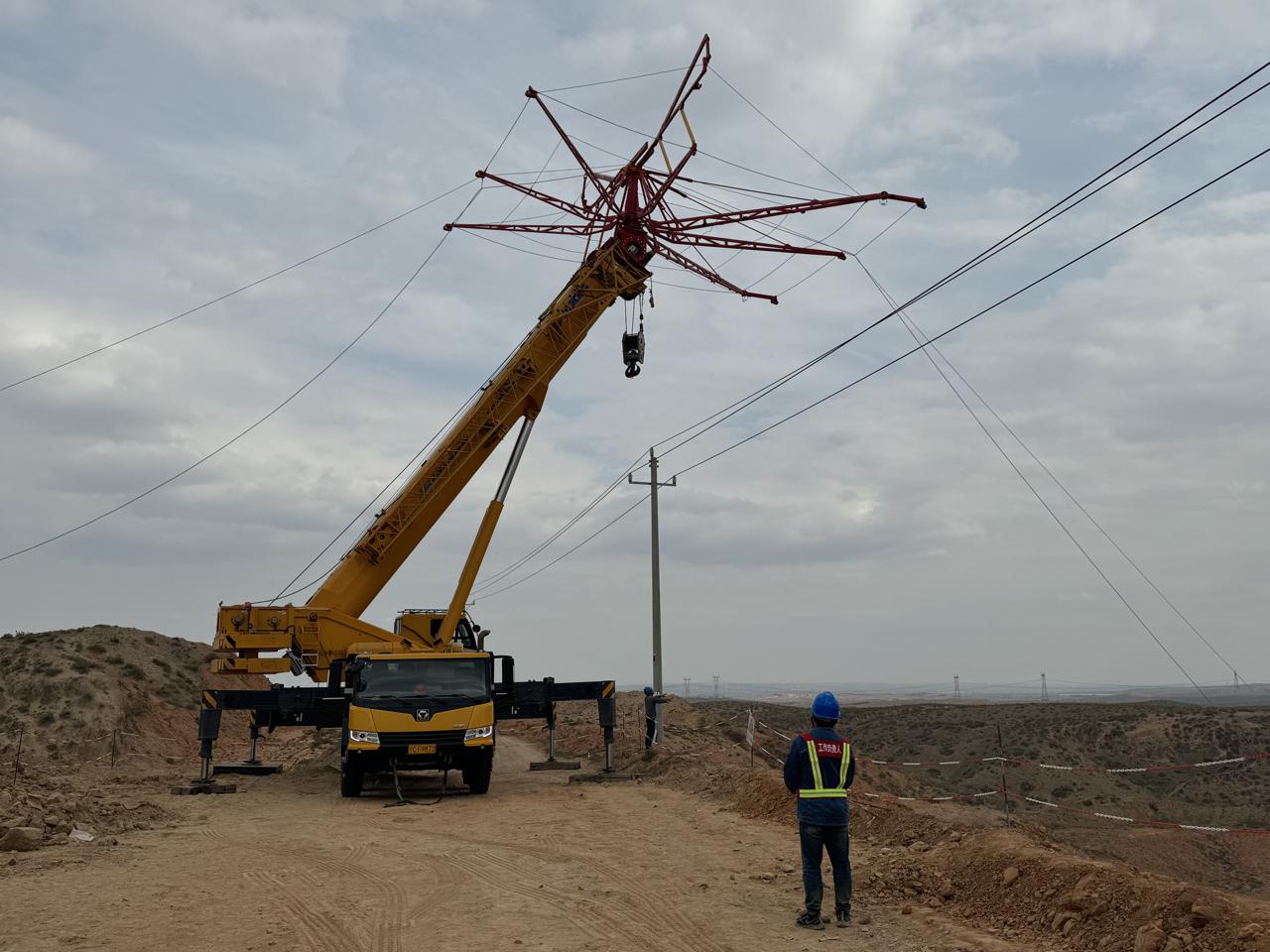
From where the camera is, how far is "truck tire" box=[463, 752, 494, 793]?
16.7m

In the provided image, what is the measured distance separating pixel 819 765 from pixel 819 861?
0.82 metres

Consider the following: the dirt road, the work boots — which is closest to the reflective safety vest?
the work boots

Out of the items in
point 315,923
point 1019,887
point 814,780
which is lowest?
point 315,923

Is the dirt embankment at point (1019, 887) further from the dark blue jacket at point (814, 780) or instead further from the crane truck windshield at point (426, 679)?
the crane truck windshield at point (426, 679)

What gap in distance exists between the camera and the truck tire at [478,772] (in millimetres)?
16672

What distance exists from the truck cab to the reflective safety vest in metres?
9.26

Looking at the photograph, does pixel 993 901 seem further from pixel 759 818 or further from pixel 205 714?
pixel 205 714

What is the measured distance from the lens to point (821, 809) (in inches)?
321

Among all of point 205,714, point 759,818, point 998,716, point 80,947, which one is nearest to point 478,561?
point 205,714

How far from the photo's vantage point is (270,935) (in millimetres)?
8234

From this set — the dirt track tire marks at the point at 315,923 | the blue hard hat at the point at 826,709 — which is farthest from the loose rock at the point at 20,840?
the blue hard hat at the point at 826,709

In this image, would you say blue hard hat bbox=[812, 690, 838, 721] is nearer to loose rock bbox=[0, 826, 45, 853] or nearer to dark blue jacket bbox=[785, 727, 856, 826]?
dark blue jacket bbox=[785, 727, 856, 826]

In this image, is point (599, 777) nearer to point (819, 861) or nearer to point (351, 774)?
point (351, 774)

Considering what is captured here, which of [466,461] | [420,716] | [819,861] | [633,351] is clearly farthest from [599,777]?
[819,861]
